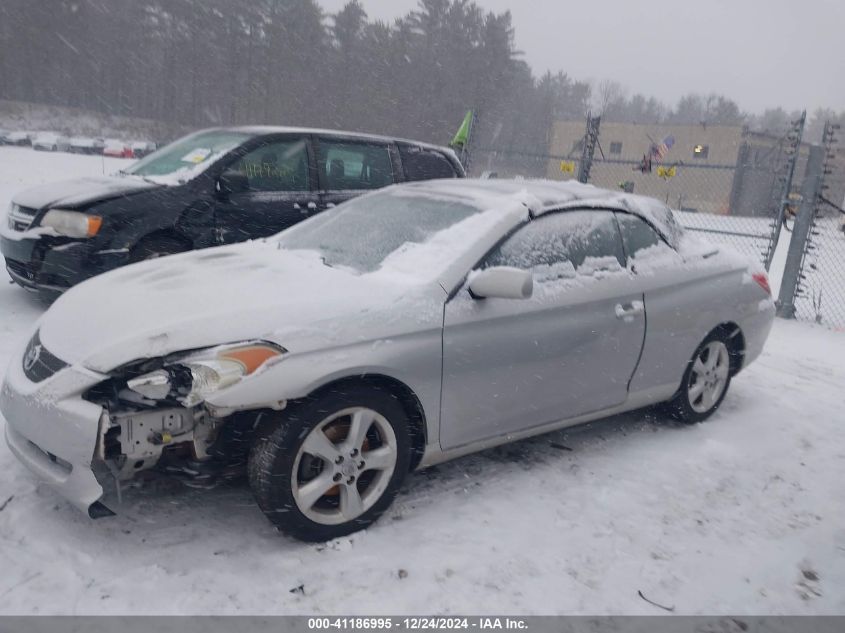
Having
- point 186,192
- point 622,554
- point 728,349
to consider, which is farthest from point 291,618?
point 186,192

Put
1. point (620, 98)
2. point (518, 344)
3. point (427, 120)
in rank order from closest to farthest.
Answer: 1. point (518, 344)
2. point (427, 120)
3. point (620, 98)

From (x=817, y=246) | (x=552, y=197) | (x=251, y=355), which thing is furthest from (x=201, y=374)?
(x=817, y=246)

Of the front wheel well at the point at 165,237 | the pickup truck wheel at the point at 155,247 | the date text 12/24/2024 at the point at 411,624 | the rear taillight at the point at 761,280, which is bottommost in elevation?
the date text 12/24/2024 at the point at 411,624

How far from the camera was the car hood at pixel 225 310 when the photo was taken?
2779 mm

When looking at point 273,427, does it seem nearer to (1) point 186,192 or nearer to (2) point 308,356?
(2) point 308,356

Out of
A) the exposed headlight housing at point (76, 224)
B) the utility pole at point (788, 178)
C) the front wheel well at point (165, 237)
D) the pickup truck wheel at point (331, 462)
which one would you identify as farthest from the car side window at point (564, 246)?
the utility pole at point (788, 178)

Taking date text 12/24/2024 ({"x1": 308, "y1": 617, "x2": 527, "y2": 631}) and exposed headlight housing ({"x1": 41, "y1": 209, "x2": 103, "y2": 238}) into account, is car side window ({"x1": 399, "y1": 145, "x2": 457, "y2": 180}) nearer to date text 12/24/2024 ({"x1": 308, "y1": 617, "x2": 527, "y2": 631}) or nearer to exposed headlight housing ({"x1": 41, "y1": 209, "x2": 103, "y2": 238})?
exposed headlight housing ({"x1": 41, "y1": 209, "x2": 103, "y2": 238})

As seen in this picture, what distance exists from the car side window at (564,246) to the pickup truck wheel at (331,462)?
0.98 meters

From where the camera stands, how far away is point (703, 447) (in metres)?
4.43

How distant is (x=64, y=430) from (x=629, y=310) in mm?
2875

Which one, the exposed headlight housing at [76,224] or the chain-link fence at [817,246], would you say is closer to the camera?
the exposed headlight housing at [76,224]

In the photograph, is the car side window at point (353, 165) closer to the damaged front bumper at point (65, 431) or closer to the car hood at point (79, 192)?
the car hood at point (79, 192)

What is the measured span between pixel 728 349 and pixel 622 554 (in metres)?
2.26

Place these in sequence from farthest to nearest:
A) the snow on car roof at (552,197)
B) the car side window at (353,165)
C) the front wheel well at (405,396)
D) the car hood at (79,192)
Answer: the car side window at (353,165) < the car hood at (79,192) < the snow on car roof at (552,197) < the front wheel well at (405,396)
